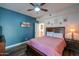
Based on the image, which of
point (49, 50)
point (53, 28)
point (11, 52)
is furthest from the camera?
point (53, 28)

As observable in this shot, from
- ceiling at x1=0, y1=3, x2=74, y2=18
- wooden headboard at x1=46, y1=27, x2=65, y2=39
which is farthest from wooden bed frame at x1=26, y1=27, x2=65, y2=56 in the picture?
ceiling at x1=0, y1=3, x2=74, y2=18

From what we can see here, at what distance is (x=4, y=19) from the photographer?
1.46m

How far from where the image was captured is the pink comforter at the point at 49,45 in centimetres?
140

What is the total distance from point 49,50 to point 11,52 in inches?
27.0

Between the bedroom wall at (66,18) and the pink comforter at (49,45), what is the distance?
0.21 m

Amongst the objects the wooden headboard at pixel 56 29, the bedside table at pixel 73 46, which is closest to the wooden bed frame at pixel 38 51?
the wooden headboard at pixel 56 29

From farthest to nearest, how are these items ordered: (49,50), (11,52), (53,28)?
1. (53,28)
2. (11,52)
3. (49,50)

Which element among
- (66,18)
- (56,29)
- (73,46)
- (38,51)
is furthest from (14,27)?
(73,46)

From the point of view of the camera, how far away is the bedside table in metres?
1.51

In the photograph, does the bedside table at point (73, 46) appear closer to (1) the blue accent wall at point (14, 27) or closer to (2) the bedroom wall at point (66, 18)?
(2) the bedroom wall at point (66, 18)

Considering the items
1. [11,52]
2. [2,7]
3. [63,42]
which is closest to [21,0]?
[2,7]

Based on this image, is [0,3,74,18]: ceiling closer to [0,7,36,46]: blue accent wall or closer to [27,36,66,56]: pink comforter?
[0,7,36,46]: blue accent wall

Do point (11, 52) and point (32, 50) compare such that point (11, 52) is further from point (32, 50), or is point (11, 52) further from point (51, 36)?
point (51, 36)

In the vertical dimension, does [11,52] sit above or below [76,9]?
below
